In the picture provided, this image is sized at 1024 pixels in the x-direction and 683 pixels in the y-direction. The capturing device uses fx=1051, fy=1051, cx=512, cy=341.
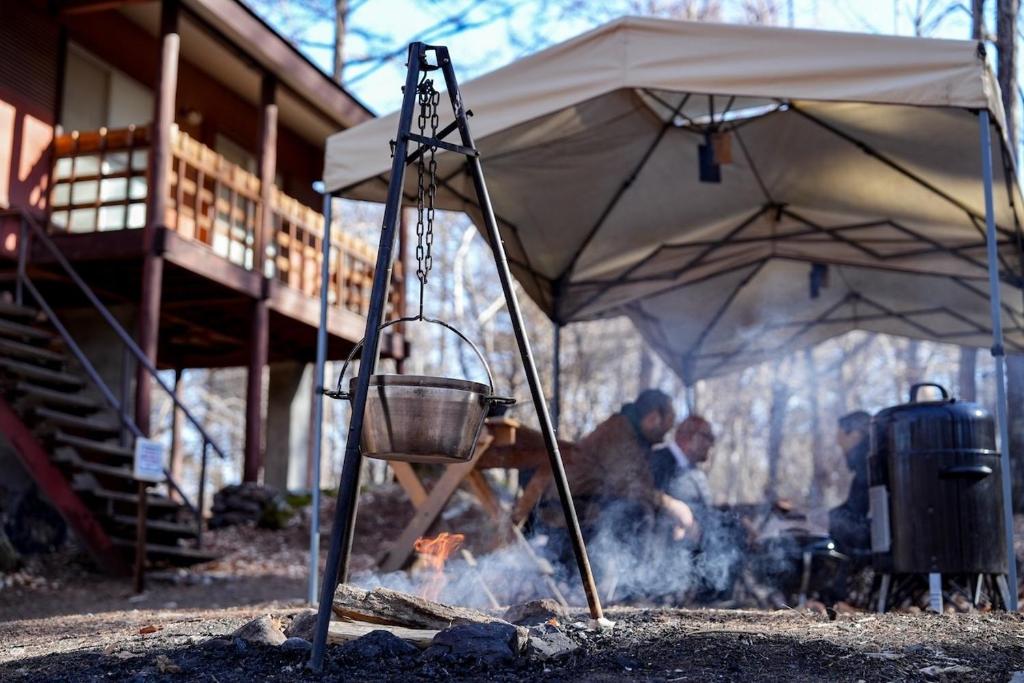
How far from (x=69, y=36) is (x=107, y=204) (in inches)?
95.1

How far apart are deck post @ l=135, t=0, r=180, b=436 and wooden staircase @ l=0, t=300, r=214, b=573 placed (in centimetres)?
63

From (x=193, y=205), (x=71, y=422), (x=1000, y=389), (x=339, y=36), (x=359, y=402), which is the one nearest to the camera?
(x=359, y=402)

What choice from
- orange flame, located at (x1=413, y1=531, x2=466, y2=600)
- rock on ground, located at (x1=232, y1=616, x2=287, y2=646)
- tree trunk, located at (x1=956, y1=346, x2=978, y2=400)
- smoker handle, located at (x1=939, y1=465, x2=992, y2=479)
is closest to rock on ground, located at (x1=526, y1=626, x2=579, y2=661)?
rock on ground, located at (x1=232, y1=616, x2=287, y2=646)

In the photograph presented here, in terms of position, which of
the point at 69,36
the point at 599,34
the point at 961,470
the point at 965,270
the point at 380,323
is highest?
the point at 69,36

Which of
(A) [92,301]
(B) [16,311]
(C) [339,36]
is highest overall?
(C) [339,36]

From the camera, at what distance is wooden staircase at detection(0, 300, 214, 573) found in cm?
883

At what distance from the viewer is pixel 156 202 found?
35.3ft

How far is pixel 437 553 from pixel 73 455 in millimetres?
4707

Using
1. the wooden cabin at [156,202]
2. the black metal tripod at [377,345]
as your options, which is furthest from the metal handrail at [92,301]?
the black metal tripod at [377,345]

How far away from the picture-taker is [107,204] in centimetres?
1133

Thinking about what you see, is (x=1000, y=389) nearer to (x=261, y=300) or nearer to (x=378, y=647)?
(x=378, y=647)

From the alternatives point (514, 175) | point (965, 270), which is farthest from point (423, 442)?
point (965, 270)

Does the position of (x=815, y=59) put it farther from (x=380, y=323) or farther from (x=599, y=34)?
(x=380, y=323)

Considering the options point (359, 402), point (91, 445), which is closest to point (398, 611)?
point (359, 402)
